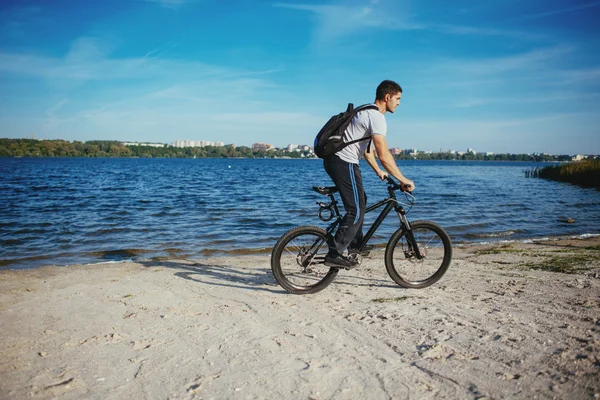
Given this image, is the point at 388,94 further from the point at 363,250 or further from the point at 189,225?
the point at 189,225

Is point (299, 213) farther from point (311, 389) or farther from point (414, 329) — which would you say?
point (311, 389)

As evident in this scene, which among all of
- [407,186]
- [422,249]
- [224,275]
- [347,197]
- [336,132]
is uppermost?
[336,132]

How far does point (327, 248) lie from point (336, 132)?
164 centimetres

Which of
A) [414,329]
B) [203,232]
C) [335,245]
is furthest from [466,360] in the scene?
[203,232]

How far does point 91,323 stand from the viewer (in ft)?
15.1

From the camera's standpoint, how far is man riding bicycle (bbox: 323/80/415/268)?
5.16m

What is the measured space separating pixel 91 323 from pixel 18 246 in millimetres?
7771

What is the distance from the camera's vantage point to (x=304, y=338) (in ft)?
13.3

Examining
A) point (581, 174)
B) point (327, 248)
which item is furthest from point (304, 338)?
point (581, 174)

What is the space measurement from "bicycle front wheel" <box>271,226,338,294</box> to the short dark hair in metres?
2.04

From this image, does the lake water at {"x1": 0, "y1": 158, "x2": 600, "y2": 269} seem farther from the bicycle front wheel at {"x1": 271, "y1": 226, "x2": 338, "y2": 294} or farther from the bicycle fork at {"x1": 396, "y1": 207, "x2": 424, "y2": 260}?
the bicycle fork at {"x1": 396, "y1": 207, "x2": 424, "y2": 260}

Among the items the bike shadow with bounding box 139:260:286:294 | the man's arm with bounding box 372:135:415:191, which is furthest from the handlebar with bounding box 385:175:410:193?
the bike shadow with bounding box 139:260:286:294

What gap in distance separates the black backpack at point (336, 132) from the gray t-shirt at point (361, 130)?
62mm

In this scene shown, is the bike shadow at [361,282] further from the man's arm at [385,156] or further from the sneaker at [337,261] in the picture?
the man's arm at [385,156]
